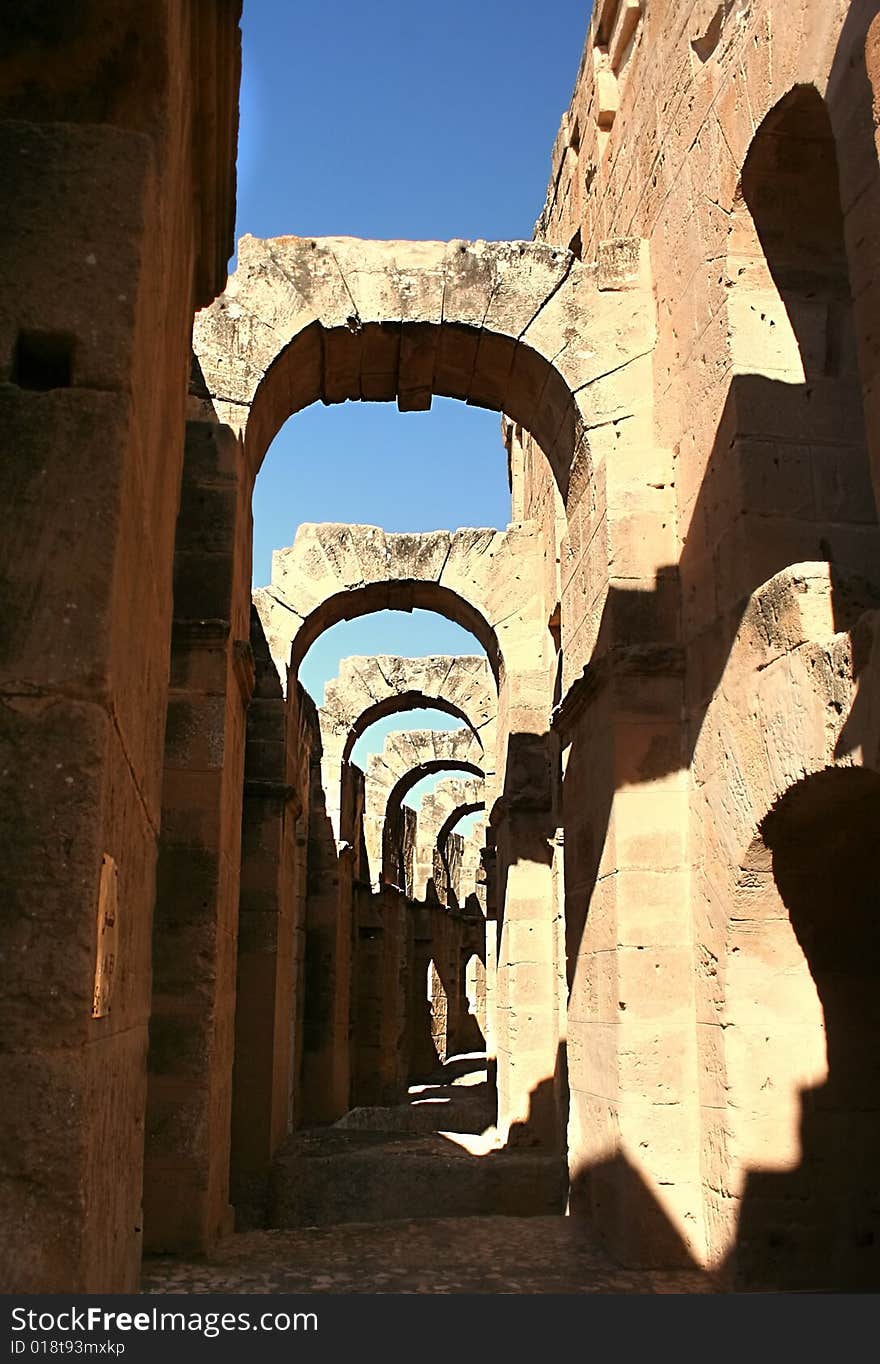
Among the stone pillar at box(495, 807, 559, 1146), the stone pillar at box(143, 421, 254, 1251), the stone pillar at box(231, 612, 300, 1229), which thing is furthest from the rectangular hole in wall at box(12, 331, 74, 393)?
the stone pillar at box(495, 807, 559, 1146)

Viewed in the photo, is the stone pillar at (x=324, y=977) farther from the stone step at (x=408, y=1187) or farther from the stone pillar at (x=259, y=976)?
the stone step at (x=408, y=1187)

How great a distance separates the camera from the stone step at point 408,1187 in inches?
315

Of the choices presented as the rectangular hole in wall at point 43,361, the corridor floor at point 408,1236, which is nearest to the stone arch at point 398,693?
the corridor floor at point 408,1236

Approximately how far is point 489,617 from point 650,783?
5.93 meters

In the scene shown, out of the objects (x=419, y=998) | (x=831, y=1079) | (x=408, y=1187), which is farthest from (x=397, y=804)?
(x=831, y=1079)

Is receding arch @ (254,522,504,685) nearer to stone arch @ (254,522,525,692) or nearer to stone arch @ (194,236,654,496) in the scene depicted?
stone arch @ (254,522,525,692)

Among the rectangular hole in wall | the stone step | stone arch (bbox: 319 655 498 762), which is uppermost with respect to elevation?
stone arch (bbox: 319 655 498 762)

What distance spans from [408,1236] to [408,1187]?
8.04 ft

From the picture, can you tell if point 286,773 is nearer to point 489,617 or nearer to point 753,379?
point 489,617

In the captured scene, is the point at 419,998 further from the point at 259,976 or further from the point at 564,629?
the point at 564,629

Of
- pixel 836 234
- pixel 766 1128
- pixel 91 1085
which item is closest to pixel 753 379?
pixel 836 234

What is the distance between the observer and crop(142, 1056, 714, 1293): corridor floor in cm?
480

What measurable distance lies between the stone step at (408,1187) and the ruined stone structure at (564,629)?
0.03 meters

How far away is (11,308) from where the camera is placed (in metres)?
2.59
